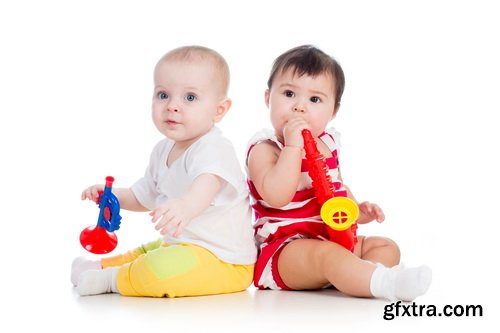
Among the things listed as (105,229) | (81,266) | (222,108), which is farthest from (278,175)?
(81,266)

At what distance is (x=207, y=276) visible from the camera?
6.90 feet

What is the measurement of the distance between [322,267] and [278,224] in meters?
0.22

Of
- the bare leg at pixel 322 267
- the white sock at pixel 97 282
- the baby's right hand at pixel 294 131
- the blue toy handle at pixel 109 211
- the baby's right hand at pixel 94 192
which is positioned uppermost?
the baby's right hand at pixel 294 131

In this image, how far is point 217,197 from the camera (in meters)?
2.16

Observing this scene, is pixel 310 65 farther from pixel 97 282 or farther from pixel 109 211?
pixel 97 282

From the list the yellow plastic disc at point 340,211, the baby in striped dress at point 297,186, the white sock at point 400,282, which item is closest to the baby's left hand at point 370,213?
the baby in striped dress at point 297,186

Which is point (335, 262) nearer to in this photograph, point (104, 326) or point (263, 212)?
point (263, 212)

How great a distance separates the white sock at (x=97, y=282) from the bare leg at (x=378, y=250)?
666mm

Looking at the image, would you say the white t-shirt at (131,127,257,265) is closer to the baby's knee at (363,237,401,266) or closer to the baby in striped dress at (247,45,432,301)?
the baby in striped dress at (247,45,432,301)

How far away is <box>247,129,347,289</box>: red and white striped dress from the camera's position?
2.23 metres

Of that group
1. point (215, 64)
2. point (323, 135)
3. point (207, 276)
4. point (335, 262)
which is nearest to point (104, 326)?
point (207, 276)

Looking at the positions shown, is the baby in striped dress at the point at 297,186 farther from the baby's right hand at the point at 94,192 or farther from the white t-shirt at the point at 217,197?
the baby's right hand at the point at 94,192

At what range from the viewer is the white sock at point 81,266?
2303mm

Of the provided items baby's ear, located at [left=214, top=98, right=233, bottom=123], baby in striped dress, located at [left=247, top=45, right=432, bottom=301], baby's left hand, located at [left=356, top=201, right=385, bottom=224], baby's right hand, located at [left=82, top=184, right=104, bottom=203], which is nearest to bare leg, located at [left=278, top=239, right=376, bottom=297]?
baby in striped dress, located at [left=247, top=45, right=432, bottom=301]
